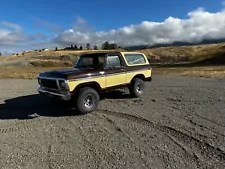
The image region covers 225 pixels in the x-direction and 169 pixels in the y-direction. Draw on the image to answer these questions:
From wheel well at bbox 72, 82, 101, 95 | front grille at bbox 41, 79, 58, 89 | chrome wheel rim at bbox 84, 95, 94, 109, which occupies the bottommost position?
chrome wheel rim at bbox 84, 95, 94, 109

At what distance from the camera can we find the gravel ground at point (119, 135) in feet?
15.3

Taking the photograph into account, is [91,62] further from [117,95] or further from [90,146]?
[90,146]

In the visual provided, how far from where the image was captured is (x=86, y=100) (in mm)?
8219

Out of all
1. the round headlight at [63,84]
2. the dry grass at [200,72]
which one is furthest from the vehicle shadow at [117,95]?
the dry grass at [200,72]

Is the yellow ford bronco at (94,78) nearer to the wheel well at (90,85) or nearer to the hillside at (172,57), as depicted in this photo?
the wheel well at (90,85)

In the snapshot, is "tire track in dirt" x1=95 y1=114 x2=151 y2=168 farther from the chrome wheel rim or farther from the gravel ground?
the chrome wheel rim

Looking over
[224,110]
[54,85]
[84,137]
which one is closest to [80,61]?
[54,85]

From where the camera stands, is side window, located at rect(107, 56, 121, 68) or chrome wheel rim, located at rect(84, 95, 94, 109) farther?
side window, located at rect(107, 56, 121, 68)

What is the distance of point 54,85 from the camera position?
26.9 ft

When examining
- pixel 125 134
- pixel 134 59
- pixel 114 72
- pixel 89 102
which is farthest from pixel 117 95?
pixel 125 134

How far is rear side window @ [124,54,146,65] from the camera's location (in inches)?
394

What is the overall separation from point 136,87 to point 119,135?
14.6 feet

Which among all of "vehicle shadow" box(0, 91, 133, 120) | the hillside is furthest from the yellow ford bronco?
the hillside

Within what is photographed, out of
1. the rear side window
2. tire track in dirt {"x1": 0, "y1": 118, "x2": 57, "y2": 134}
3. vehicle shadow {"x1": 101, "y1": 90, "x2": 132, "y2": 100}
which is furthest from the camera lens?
vehicle shadow {"x1": 101, "y1": 90, "x2": 132, "y2": 100}
